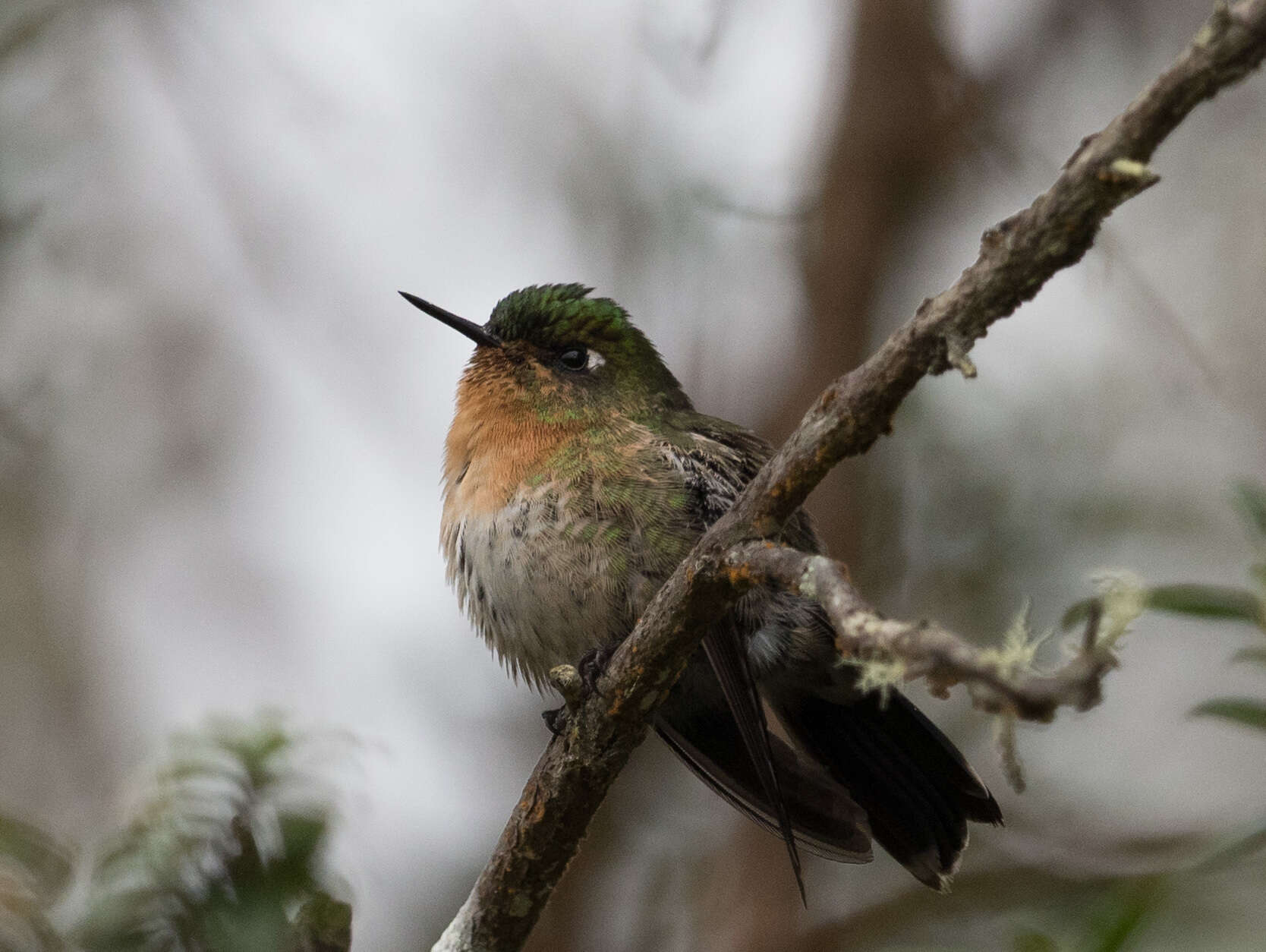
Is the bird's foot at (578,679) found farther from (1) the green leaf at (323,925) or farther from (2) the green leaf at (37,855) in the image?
(2) the green leaf at (37,855)

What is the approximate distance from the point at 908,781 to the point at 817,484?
6.86 ft

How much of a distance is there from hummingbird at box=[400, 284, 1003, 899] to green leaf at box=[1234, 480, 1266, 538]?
1.58 meters

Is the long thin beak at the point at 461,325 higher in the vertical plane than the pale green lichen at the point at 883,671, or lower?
higher

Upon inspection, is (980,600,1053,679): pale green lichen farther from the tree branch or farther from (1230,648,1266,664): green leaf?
(1230,648,1266,664): green leaf

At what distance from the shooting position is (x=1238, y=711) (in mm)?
2385

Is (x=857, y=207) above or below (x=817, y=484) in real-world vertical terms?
above

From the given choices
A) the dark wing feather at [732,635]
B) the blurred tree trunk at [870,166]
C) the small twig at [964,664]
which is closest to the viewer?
the small twig at [964,664]

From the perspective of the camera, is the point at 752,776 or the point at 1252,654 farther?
the point at 752,776

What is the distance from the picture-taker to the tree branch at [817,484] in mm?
1852

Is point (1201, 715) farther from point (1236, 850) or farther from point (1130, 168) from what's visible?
point (1130, 168)

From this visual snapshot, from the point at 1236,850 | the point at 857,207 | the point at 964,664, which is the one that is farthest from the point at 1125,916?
the point at 857,207

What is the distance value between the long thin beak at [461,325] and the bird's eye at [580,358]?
29 centimetres

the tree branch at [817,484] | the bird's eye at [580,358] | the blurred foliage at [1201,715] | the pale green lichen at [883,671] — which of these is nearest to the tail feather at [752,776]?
the tree branch at [817,484]

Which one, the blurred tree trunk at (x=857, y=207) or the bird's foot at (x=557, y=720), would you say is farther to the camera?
the blurred tree trunk at (x=857, y=207)
